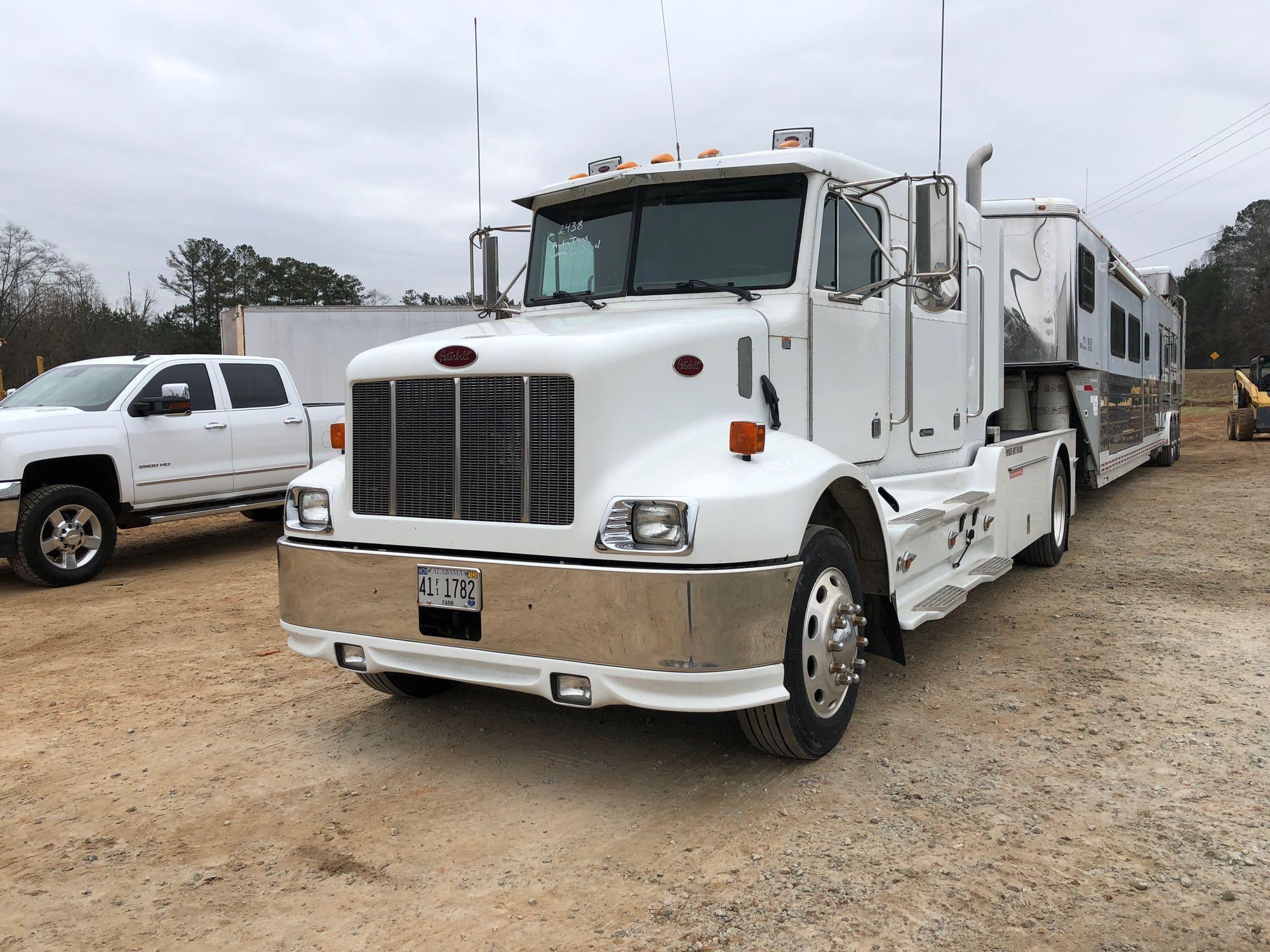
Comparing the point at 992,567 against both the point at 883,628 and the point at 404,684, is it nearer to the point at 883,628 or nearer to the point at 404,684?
the point at 883,628

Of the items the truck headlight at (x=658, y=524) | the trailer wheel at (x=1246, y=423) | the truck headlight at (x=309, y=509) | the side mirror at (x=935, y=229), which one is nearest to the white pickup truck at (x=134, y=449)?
the truck headlight at (x=309, y=509)

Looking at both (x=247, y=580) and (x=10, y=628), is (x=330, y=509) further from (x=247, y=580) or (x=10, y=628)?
(x=247, y=580)

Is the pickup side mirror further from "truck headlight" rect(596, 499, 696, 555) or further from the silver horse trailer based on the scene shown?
the silver horse trailer

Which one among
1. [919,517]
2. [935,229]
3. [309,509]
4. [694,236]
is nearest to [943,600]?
[919,517]

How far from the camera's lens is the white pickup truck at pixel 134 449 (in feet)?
27.7

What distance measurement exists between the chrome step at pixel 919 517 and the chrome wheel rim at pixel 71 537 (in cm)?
734

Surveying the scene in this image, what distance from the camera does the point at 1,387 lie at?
19469 mm

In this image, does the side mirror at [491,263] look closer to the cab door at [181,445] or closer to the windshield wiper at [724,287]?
the windshield wiper at [724,287]

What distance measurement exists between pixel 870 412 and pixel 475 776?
2732mm

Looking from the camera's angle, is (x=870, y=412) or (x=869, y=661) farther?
(x=869, y=661)

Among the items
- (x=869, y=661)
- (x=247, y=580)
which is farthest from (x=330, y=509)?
(x=247, y=580)

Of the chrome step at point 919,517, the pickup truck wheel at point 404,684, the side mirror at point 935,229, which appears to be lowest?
the pickup truck wheel at point 404,684

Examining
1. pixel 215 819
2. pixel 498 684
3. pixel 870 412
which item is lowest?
pixel 215 819

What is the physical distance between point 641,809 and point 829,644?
1032 millimetres
